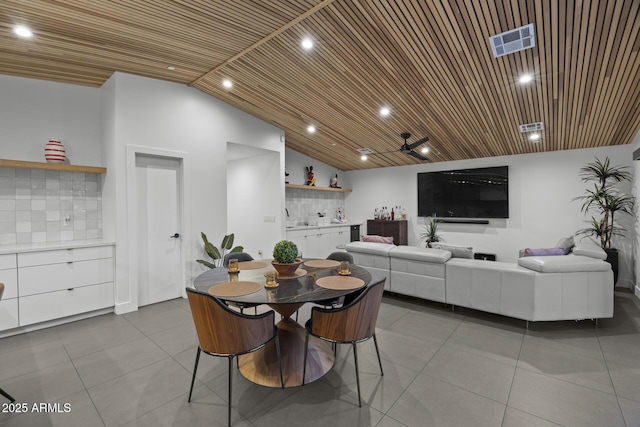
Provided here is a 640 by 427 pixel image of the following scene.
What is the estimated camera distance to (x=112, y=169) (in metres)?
3.78

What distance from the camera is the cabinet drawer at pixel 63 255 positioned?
10.4ft

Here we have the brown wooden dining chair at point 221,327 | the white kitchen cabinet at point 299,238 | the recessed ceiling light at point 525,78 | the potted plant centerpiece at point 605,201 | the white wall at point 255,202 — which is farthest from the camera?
the white kitchen cabinet at point 299,238

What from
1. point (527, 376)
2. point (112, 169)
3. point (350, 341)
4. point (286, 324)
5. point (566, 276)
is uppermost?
point (112, 169)

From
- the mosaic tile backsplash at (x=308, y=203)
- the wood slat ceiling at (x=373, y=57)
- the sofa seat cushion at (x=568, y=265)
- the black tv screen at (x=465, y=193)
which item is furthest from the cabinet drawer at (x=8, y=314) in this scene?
the black tv screen at (x=465, y=193)

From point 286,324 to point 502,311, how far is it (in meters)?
2.41

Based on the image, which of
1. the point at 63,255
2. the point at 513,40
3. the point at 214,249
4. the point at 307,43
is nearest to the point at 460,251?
the point at 513,40

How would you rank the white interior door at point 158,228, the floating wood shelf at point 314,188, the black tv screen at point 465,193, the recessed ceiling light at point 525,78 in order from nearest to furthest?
the recessed ceiling light at point 525,78 < the white interior door at point 158,228 < the black tv screen at point 465,193 < the floating wood shelf at point 314,188

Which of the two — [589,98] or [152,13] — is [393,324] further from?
[152,13]

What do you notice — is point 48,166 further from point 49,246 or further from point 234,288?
point 234,288

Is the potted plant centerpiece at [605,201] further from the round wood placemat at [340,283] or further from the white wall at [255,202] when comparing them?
the white wall at [255,202]

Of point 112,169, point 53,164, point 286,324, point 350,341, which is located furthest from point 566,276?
point 53,164

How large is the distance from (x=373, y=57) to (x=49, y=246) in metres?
4.23

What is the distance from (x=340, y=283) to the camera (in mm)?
2254

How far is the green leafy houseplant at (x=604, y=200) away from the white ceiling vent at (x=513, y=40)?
3.28 m
